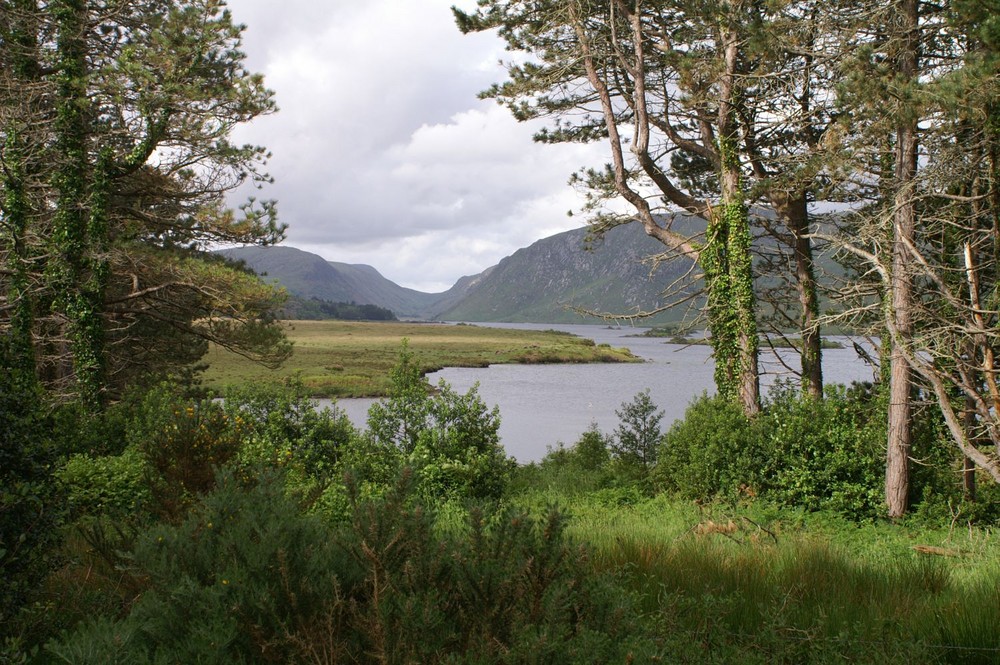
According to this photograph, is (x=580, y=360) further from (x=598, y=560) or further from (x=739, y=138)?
(x=598, y=560)

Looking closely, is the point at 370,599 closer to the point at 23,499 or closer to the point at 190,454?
Result: the point at 23,499

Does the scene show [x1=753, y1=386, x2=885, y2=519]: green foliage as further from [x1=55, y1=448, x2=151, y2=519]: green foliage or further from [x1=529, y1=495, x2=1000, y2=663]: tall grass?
[x1=55, y1=448, x2=151, y2=519]: green foliage

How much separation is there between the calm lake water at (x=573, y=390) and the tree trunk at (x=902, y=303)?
3697mm

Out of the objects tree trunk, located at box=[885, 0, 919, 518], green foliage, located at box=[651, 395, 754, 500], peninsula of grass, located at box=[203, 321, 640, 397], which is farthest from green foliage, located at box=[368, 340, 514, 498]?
peninsula of grass, located at box=[203, 321, 640, 397]

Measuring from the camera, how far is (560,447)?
52.3 ft

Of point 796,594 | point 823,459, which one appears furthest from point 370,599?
point 823,459

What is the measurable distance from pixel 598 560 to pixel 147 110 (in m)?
12.3

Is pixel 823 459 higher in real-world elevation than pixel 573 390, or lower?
higher

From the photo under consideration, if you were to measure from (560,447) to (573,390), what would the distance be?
63.4 ft

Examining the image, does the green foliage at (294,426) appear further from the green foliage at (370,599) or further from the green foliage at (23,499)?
the green foliage at (370,599)

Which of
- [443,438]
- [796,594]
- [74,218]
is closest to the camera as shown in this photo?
[796,594]

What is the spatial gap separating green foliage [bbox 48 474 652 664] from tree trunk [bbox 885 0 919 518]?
318 inches

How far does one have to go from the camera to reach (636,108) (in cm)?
1341

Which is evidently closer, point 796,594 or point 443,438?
point 796,594
